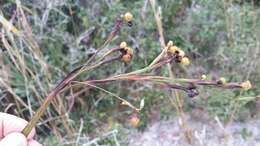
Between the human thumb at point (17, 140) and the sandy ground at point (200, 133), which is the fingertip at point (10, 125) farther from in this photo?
the sandy ground at point (200, 133)

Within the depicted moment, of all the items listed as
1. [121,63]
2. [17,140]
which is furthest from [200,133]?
[17,140]

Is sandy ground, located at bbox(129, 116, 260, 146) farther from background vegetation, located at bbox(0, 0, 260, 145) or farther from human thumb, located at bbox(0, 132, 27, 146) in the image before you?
human thumb, located at bbox(0, 132, 27, 146)

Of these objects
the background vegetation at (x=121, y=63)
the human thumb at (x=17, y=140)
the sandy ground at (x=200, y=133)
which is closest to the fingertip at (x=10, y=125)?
the human thumb at (x=17, y=140)

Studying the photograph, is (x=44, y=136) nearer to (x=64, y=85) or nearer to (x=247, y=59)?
(x=247, y=59)

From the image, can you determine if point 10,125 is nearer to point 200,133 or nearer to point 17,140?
point 17,140

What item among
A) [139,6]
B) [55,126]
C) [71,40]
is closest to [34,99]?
[55,126]
